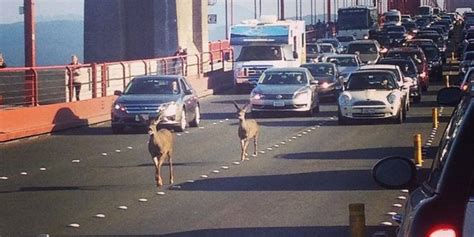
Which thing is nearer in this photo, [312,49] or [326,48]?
[312,49]

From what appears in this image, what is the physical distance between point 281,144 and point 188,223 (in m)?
12.1

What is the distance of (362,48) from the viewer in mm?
59500

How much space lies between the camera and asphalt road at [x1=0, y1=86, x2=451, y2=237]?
13.7 m

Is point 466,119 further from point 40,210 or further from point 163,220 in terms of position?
point 40,210

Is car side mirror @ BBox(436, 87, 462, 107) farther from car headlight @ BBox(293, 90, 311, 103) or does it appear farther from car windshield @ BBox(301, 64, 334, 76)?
car windshield @ BBox(301, 64, 334, 76)

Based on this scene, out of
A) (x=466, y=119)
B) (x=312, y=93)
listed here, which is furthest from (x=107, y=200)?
(x=312, y=93)

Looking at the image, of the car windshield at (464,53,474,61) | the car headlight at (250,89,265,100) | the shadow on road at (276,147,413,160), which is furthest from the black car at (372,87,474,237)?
the car windshield at (464,53,474,61)

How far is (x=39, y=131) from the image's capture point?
2920 centimetres

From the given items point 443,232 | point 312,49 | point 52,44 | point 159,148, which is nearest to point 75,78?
point 159,148

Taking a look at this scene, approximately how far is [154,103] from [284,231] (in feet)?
54.9

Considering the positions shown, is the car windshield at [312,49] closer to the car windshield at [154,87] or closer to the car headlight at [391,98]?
the car headlight at [391,98]

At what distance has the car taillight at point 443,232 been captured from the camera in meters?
4.80

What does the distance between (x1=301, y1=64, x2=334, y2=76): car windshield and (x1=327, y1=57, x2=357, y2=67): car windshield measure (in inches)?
210

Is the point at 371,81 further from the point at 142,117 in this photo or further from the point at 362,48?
the point at 362,48
